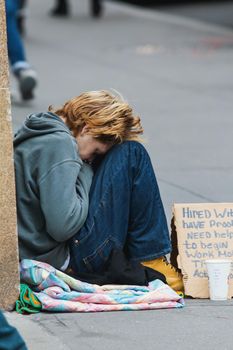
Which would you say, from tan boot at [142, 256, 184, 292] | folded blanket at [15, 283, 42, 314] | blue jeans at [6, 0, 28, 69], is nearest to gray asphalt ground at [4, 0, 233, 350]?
folded blanket at [15, 283, 42, 314]

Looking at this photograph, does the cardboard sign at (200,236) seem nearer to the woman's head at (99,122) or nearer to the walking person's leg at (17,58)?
the woman's head at (99,122)

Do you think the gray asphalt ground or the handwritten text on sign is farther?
the handwritten text on sign

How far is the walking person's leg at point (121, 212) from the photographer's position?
5.23 meters

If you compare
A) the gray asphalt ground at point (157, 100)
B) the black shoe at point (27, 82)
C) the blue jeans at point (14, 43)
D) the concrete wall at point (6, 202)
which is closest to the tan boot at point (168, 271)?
the gray asphalt ground at point (157, 100)

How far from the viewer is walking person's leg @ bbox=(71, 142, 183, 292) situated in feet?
17.2

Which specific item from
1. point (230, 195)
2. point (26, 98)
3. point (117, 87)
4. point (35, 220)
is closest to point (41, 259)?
point (35, 220)

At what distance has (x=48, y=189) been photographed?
509 centimetres

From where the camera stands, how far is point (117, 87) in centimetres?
1188

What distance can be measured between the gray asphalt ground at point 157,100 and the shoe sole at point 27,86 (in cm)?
12

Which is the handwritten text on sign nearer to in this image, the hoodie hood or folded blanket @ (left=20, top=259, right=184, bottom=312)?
folded blanket @ (left=20, top=259, right=184, bottom=312)

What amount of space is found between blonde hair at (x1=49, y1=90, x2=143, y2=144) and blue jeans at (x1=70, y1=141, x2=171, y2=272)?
77mm

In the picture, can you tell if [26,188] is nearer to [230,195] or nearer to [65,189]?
[65,189]

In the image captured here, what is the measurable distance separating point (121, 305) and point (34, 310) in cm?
40

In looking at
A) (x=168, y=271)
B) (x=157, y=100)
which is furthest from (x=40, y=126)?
(x=157, y=100)
